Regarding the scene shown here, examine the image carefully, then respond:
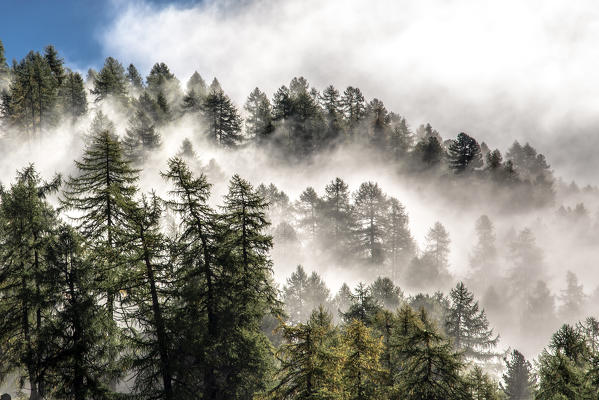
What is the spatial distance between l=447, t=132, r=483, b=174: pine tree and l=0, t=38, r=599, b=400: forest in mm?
729

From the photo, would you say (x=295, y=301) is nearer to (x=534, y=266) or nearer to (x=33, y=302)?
(x=33, y=302)

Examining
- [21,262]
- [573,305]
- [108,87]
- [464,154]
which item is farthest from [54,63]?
[573,305]

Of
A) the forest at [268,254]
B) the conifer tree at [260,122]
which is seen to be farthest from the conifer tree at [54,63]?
the conifer tree at [260,122]

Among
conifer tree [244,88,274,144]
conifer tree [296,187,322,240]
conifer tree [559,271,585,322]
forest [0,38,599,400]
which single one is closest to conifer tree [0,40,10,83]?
forest [0,38,599,400]

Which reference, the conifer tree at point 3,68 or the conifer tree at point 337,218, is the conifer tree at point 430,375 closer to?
the conifer tree at point 337,218

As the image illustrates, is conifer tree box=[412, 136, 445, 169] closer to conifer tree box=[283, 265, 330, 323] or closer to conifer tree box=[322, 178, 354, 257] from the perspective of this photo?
conifer tree box=[322, 178, 354, 257]

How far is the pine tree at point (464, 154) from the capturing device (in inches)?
3135

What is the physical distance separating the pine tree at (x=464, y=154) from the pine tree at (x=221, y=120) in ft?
162

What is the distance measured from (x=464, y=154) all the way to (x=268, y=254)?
169 feet

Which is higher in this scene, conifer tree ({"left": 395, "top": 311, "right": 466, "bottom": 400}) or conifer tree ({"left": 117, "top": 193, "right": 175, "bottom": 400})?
conifer tree ({"left": 117, "top": 193, "right": 175, "bottom": 400})

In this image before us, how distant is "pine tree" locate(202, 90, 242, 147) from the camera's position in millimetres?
75625

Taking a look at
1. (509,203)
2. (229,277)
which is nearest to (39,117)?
(229,277)

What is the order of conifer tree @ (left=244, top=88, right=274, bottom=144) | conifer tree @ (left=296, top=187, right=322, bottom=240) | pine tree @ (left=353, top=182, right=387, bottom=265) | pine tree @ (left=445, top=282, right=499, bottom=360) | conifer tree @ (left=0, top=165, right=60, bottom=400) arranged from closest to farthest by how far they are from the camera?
conifer tree @ (left=0, top=165, right=60, bottom=400), pine tree @ (left=445, top=282, right=499, bottom=360), pine tree @ (left=353, top=182, right=387, bottom=265), conifer tree @ (left=296, top=187, right=322, bottom=240), conifer tree @ (left=244, top=88, right=274, bottom=144)

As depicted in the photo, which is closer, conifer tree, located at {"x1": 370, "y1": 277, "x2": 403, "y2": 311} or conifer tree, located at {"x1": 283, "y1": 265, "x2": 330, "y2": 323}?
conifer tree, located at {"x1": 370, "y1": 277, "x2": 403, "y2": 311}
